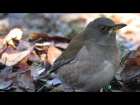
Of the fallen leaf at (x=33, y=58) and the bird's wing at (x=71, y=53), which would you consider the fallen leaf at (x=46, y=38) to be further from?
the bird's wing at (x=71, y=53)

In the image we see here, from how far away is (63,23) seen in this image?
10.2 metres

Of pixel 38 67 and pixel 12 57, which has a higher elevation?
pixel 12 57

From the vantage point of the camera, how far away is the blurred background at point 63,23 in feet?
28.6

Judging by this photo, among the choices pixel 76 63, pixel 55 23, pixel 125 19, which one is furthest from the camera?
pixel 55 23

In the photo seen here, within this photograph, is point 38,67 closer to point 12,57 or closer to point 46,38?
point 12,57

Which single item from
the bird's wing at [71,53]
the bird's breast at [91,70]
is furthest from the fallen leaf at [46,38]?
the bird's breast at [91,70]

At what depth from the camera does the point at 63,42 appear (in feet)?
24.7

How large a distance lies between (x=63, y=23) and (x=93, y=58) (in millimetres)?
5102

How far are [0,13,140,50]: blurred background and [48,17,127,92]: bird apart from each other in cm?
242

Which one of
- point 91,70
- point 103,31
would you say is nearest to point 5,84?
point 91,70

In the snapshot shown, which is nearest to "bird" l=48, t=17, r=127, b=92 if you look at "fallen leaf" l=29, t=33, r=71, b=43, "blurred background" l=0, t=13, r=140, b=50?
"fallen leaf" l=29, t=33, r=71, b=43
